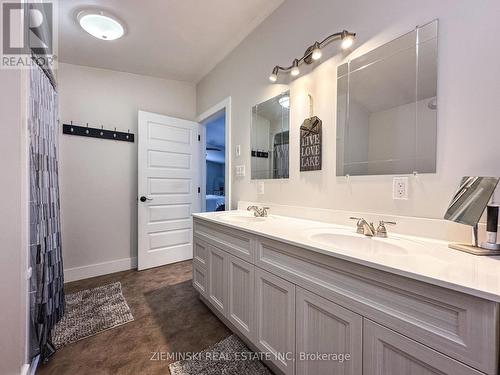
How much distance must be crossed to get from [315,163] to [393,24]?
832 millimetres

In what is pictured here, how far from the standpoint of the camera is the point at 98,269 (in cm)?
268

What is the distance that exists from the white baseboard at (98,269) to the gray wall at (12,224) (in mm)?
1647

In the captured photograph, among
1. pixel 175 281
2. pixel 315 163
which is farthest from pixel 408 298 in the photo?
pixel 175 281

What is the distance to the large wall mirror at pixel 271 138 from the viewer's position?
180 cm

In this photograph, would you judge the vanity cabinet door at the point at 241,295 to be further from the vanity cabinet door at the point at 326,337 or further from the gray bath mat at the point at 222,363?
the vanity cabinet door at the point at 326,337

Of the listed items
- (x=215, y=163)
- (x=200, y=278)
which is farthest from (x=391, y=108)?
(x=215, y=163)

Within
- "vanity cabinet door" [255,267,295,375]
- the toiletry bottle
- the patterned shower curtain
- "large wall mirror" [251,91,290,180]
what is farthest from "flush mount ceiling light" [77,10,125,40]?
the toiletry bottle

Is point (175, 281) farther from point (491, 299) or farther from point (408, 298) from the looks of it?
point (491, 299)

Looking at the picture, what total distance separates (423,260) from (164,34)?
2.64 metres

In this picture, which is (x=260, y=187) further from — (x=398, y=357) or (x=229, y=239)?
(x=398, y=357)

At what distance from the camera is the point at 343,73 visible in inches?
53.9

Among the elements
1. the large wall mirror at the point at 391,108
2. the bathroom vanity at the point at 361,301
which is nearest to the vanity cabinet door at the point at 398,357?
the bathroom vanity at the point at 361,301

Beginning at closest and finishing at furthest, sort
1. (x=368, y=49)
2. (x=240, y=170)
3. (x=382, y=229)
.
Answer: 1. (x=382, y=229)
2. (x=368, y=49)
3. (x=240, y=170)

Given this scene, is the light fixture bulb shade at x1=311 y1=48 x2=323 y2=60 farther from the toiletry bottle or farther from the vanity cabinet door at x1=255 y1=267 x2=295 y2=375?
the vanity cabinet door at x1=255 y1=267 x2=295 y2=375
